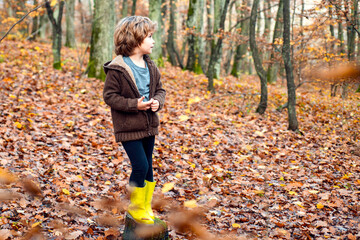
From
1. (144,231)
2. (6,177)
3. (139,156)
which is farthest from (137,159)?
(6,177)

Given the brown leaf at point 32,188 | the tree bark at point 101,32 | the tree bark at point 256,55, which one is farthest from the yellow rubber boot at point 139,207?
the tree bark at point 101,32

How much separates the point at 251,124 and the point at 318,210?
14.7ft

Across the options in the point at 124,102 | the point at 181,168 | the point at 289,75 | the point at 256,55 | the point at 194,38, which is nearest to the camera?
the point at 124,102

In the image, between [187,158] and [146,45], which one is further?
[187,158]

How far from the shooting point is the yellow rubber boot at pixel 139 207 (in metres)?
3.05

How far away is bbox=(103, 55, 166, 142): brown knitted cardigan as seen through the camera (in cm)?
276

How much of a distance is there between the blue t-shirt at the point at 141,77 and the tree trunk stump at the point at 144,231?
4.05 feet

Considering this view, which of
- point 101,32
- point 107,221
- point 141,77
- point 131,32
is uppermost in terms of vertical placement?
point 101,32

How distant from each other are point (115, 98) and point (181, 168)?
3.14 metres

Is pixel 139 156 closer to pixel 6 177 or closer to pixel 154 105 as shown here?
pixel 154 105

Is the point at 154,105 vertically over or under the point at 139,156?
over

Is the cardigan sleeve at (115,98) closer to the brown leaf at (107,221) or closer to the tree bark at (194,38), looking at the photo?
the brown leaf at (107,221)

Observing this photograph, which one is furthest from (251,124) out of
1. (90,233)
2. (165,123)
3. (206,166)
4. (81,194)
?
(90,233)

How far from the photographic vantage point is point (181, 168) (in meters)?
5.65
